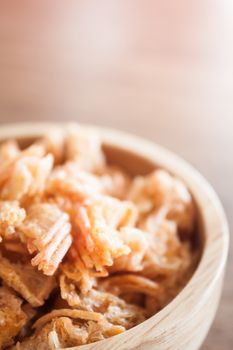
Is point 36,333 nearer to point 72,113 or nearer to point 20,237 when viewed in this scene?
point 20,237

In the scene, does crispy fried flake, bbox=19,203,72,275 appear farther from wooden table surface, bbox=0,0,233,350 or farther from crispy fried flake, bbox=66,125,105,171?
wooden table surface, bbox=0,0,233,350

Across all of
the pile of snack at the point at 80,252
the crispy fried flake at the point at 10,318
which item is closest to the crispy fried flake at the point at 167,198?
the pile of snack at the point at 80,252

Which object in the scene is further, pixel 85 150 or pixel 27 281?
pixel 85 150

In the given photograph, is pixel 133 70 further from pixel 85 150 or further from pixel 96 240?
pixel 96 240

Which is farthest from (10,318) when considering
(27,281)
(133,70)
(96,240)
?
(133,70)

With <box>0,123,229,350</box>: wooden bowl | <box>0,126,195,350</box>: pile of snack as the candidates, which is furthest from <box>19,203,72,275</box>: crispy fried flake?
<box>0,123,229,350</box>: wooden bowl

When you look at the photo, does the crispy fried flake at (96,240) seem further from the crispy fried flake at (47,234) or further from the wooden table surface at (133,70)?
the wooden table surface at (133,70)
